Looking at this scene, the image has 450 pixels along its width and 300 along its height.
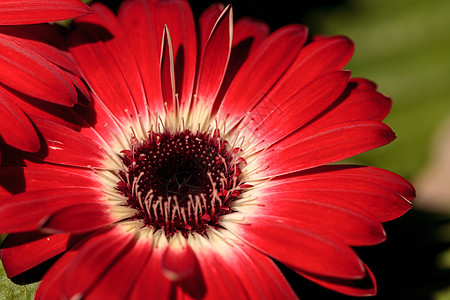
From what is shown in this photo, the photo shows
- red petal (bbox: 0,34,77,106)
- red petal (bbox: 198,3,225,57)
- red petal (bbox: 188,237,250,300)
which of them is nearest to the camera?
red petal (bbox: 188,237,250,300)

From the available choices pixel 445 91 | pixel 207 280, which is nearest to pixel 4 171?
pixel 207 280

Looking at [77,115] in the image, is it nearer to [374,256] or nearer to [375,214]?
[375,214]

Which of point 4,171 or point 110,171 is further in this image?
point 110,171

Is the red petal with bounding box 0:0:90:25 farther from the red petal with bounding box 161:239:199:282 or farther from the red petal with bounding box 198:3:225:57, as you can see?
the red petal with bounding box 161:239:199:282

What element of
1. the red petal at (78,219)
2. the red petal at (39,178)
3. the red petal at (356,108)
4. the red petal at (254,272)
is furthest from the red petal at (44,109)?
the red petal at (356,108)

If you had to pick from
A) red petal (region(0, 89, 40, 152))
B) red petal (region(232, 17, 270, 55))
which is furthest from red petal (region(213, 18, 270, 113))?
red petal (region(0, 89, 40, 152))

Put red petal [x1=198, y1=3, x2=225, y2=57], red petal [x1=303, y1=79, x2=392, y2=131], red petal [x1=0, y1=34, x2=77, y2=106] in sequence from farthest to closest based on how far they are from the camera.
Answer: red petal [x1=198, y1=3, x2=225, y2=57] < red petal [x1=303, y1=79, x2=392, y2=131] < red petal [x1=0, y1=34, x2=77, y2=106]
